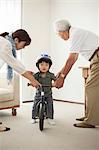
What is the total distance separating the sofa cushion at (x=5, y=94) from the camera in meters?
4.37

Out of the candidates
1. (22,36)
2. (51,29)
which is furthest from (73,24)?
(22,36)

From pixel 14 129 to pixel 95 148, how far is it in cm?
115

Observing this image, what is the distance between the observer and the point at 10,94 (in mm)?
4496

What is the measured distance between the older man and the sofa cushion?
1092 mm

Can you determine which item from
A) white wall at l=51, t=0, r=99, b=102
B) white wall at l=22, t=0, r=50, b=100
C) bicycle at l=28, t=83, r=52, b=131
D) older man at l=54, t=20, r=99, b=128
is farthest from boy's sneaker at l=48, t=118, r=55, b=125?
white wall at l=22, t=0, r=50, b=100

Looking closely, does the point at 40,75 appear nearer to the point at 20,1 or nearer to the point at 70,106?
the point at 70,106

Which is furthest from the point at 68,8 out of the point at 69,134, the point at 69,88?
the point at 69,134

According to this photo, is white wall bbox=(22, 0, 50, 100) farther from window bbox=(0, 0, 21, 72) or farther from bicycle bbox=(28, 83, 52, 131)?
bicycle bbox=(28, 83, 52, 131)

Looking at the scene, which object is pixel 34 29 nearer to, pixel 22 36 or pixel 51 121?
pixel 51 121

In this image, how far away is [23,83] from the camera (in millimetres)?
5941

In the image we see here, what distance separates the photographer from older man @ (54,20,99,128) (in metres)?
3.51

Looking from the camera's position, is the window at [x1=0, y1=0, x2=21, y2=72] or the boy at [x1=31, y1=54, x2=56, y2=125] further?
the window at [x1=0, y1=0, x2=21, y2=72]

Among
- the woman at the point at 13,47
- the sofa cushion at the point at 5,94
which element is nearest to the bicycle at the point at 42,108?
the woman at the point at 13,47

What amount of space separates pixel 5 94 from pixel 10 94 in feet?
0.34
